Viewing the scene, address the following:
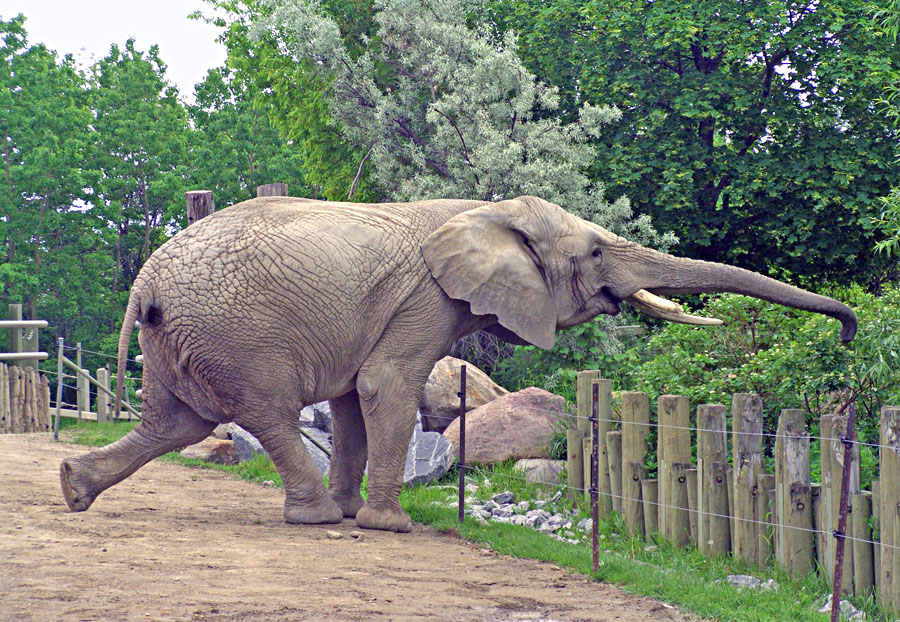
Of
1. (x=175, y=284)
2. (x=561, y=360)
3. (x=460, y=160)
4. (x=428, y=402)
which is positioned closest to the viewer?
(x=175, y=284)

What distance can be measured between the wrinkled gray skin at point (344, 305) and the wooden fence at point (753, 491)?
1.05 m

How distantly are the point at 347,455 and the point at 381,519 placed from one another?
2.82ft

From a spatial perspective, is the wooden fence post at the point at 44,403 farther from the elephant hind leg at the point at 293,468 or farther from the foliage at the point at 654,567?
the elephant hind leg at the point at 293,468

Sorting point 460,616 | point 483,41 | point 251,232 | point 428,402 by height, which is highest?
point 483,41

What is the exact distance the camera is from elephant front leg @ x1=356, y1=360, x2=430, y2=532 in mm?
8086

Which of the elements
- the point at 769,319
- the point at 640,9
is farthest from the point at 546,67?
the point at 769,319

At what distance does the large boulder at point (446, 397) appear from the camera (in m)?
13.1

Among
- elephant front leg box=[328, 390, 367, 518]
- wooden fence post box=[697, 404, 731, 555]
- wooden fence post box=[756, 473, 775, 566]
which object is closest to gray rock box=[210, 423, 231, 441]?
elephant front leg box=[328, 390, 367, 518]

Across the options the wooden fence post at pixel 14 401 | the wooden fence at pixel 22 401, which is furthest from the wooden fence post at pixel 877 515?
the wooden fence post at pixel 14 401

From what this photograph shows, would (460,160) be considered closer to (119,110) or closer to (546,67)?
(546,67)

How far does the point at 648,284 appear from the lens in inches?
333

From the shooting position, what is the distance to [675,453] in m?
7.98

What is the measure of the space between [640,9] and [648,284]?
40.9 feet

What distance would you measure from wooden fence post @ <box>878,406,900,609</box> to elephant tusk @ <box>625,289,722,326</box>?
219 centimetres
